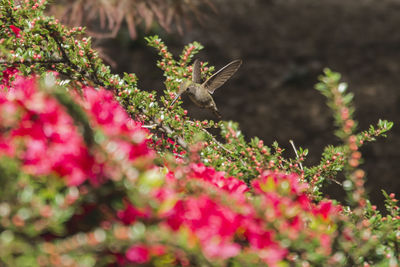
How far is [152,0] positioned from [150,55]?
2.77m

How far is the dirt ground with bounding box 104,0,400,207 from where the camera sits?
4.39 metres

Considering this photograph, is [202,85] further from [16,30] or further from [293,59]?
[293,59]

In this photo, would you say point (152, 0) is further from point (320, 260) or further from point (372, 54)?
point (372, 54)

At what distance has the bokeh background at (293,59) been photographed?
430 centimetres

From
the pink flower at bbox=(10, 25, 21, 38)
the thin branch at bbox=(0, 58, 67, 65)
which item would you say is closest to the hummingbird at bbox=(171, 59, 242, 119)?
the thin branch at bbox=(0, 58, 67, 65)

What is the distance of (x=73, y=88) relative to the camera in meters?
0.90

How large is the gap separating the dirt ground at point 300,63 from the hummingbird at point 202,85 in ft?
8.75

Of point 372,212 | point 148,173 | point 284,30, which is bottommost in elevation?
point 372,212

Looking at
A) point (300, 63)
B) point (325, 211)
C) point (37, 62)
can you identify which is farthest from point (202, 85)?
point (300, 63)

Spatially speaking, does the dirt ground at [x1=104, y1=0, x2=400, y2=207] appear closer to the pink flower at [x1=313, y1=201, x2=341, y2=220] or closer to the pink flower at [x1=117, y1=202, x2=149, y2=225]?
the pink flower at [x1=313, y1=201, x2=341, y2=220]

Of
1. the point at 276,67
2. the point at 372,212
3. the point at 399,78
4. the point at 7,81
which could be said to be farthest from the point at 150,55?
the point at 372,212

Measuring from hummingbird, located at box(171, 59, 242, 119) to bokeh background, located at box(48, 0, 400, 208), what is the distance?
232cm

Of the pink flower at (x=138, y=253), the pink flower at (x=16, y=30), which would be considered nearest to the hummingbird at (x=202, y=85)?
the pink flower at (x=16, y=30)

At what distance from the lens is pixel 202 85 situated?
1.04 meters
